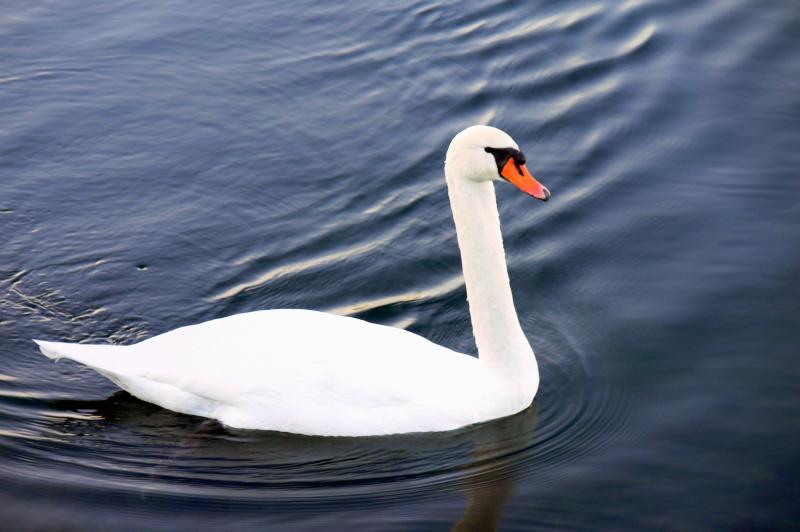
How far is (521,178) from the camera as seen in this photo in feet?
24.9

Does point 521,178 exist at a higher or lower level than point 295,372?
higher

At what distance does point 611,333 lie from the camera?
8734 millimetres

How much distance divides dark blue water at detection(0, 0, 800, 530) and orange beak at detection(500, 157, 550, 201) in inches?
54.3

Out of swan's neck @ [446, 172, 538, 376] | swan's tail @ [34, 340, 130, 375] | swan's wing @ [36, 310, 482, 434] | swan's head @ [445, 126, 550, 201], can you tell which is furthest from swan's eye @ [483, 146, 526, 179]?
swan's tail @ [34, 340, 130, 375]

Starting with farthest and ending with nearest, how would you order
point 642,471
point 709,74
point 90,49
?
1. point 90,49
2. point 709,74
3. point 642,471

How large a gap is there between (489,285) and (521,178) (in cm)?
75

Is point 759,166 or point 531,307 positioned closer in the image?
point 531,307

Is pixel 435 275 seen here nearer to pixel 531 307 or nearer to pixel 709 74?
pixel 531 307

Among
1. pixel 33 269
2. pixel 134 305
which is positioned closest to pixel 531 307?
pixel 134 305

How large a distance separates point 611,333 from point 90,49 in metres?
6.92

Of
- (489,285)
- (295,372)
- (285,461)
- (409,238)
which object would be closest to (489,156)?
(489,285)

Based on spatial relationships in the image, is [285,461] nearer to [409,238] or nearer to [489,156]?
[489,156]

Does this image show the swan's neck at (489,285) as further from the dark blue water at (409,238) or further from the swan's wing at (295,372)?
the dark blue water at (409,238)

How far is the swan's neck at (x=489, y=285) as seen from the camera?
25.5ft
